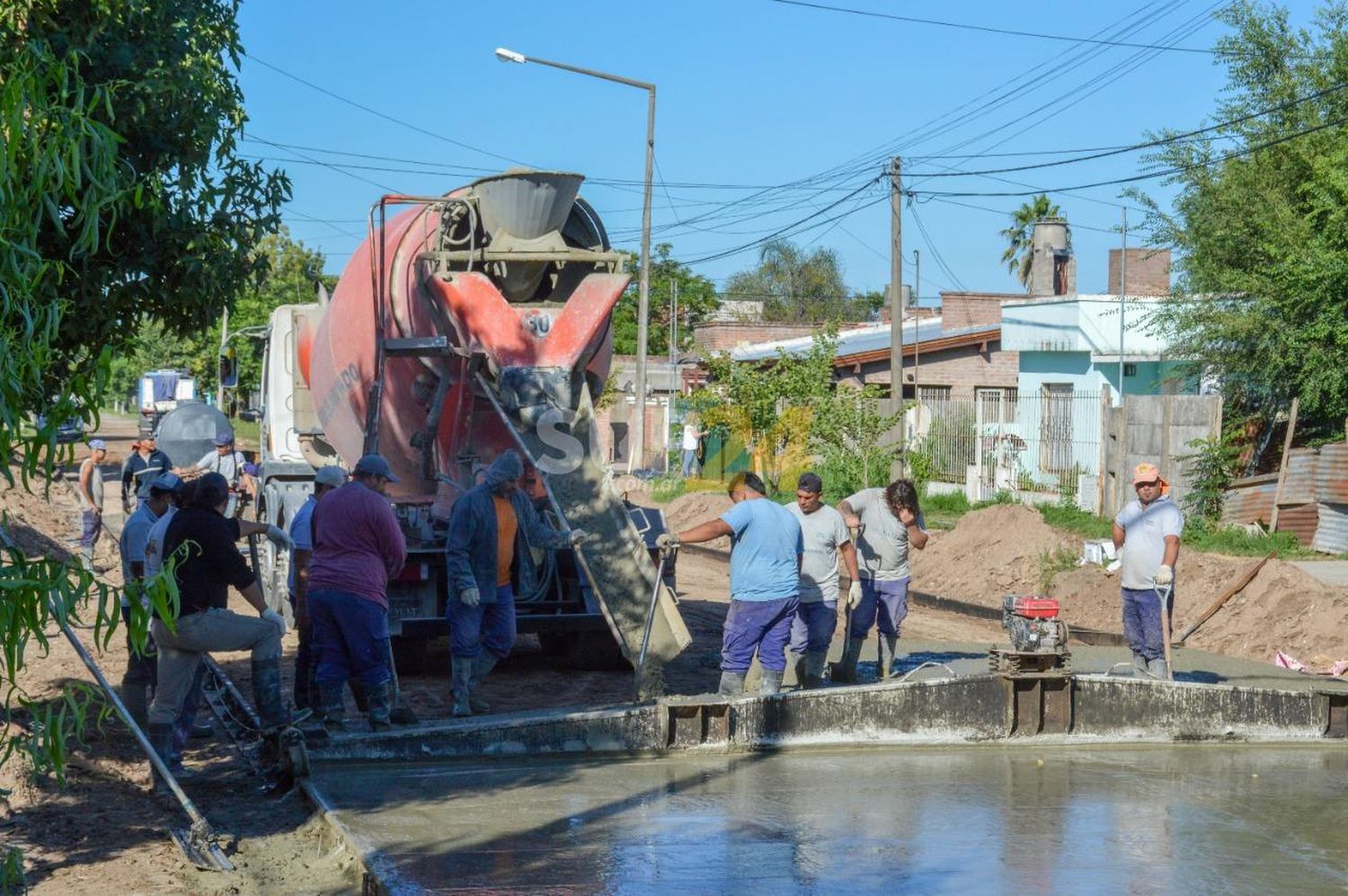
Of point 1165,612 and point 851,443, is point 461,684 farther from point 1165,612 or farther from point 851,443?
point 851,443

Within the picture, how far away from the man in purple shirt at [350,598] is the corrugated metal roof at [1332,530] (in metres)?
15.1

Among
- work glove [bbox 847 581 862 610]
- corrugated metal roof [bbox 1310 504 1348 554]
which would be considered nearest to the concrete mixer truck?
work glove [bbox 847 581 862 610]

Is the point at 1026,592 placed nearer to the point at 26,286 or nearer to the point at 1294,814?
the point at 1294,814

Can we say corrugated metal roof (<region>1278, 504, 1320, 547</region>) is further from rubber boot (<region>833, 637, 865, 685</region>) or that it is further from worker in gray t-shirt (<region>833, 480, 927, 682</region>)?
rubber boot (<region>833, 637, 865, 685</region>)

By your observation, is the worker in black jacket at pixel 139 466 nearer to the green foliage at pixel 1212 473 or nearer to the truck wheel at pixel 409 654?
the truck wheel at pixel 409 654

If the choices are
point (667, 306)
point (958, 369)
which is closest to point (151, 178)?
point (958, 369)

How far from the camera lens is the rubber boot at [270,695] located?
8797 millimetres

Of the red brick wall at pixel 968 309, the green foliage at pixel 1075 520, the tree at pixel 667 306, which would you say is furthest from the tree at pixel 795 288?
the green foliage at pixel 1075 520

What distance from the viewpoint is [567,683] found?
476 inches

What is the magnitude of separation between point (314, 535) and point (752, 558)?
2.67 m

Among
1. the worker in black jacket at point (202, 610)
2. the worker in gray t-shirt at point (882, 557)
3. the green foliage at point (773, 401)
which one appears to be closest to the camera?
the worker in black jacket at point (202, 610)

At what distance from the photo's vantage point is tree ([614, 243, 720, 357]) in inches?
2559

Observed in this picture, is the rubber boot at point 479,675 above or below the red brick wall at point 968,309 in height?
below

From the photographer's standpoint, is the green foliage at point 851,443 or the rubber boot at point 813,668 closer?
the rubber boot at point 813,668
